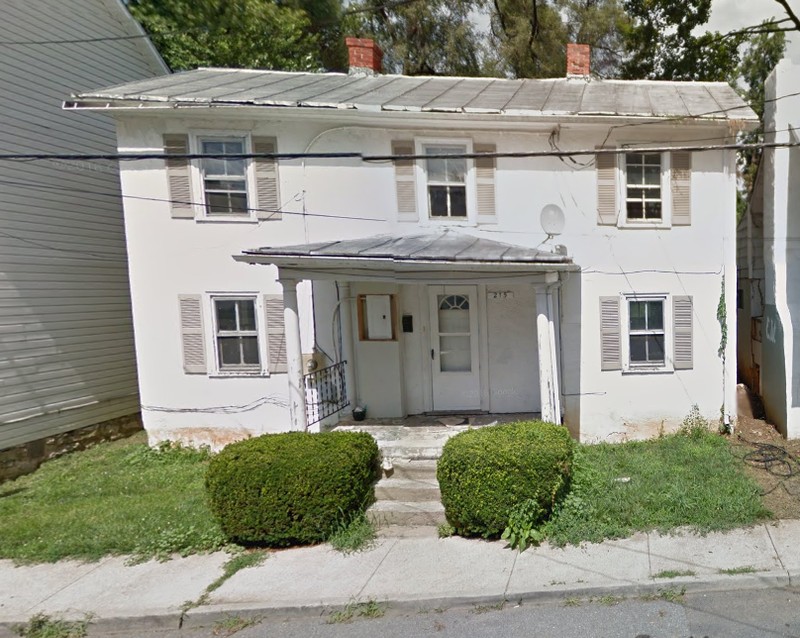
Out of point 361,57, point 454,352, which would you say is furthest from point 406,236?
point 361,57

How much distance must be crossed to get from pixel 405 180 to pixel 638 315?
14.5 feet

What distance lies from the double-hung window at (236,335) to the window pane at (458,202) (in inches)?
144

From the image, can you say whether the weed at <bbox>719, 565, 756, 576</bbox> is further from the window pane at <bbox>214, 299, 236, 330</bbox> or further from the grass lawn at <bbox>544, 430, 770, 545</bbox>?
the window pane at <bbox>214, 299, 236, 330</bbox>

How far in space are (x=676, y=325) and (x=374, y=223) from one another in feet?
17.1

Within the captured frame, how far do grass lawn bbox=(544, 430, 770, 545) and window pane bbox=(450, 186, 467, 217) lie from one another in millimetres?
4107

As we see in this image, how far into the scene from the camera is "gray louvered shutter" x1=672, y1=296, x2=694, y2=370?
7.23m

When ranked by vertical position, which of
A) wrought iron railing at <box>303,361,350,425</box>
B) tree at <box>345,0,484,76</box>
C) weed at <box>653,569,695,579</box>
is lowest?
weed at <box>653,569,695,579</box>

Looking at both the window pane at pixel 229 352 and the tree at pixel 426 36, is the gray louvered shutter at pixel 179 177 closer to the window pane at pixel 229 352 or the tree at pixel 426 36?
the window pane at pixel 229 352

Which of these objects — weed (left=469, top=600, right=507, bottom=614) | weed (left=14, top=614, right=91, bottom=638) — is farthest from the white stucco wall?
weed (left=469, top=600, right=507, bottom=614)

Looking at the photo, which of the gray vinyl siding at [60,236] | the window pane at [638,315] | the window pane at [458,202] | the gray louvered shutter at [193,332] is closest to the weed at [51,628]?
the gray louvered shutter at [193,332]

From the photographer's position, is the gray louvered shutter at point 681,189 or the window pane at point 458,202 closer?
the gray louvered shutter at point 681,189

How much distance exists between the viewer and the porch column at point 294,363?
20.0 ft

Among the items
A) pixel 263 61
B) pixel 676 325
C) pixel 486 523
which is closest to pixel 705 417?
pixel 676 325

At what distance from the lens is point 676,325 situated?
725 cm
